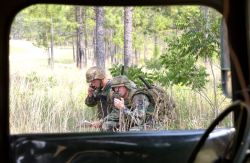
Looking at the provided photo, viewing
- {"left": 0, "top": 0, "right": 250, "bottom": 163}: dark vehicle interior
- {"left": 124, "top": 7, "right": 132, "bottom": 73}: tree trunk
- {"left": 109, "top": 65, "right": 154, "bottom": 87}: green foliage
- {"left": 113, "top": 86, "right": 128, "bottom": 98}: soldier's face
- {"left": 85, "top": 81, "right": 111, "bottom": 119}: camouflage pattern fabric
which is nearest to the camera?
{"left": 0, "top": 0, "right": 250, "bottom": 163}: dark vehicle interior

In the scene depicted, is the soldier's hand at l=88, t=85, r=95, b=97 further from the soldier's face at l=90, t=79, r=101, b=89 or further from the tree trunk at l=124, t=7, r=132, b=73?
the tree trunk at l=124, t=7, r=132, b=73

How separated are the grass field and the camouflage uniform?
5cm

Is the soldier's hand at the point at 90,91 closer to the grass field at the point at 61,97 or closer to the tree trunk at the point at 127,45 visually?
the grass field at the point at 61,97

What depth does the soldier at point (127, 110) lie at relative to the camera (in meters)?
2.76

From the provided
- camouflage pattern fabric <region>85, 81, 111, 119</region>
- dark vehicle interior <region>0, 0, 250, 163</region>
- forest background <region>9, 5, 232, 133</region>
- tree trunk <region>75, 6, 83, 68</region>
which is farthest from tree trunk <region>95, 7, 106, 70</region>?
dark vehicle interior <region>0, 0, 250, 163</region>

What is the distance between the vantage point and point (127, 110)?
2.84m

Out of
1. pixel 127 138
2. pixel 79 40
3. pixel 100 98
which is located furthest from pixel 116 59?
pixel 127 138

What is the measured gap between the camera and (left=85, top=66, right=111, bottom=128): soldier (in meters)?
2.75

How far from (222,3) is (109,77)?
1190mm

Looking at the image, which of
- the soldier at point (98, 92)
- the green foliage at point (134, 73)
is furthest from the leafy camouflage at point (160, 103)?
the soldier at point (98, 92)

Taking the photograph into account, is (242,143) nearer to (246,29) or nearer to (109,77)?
(246,29)

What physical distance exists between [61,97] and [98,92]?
0.41 metres

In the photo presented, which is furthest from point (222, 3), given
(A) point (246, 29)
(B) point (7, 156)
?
(B) point (7, 156)

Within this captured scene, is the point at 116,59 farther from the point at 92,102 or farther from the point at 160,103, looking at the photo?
the point at 92,102
